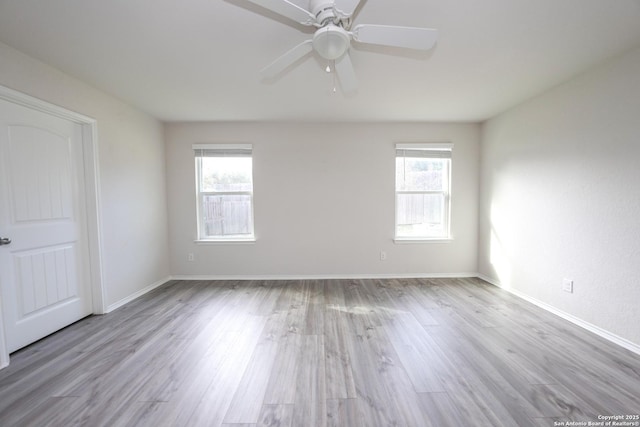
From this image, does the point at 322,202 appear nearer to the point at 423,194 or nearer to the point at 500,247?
the point at 423,194

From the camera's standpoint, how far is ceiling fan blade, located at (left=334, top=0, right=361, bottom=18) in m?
1.28

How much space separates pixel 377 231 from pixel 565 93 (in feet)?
8.43

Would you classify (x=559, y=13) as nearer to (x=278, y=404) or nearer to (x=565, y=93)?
(x=565, y=93)

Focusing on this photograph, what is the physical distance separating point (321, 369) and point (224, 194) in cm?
288

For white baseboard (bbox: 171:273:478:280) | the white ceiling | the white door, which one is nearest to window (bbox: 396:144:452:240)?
white baseboard (bbox: 171:273:478:280)

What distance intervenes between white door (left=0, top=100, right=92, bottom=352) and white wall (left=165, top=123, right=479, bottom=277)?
1285mm

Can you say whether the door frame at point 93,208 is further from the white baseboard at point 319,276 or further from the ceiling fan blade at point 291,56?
the ceiling fan blade at point 291,56

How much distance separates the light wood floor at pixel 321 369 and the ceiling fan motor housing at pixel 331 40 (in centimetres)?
218

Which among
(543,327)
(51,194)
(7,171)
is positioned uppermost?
(7,171)

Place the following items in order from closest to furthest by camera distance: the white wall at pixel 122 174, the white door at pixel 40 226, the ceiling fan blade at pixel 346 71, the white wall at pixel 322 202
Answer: the ceiling fan blade at pixel 346 71 → the white door at pixel 40 226 → the white wall at pixel 122 174 → the white wall at pixel 322 202

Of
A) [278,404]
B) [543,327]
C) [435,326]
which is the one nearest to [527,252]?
[543,327]

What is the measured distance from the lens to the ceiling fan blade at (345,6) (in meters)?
1.28

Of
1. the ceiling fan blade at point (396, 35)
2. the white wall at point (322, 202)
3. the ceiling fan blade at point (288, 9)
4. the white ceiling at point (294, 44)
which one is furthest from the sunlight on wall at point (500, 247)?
the ceiling fan blade at point (288, 9)

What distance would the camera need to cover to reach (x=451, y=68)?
215cm
